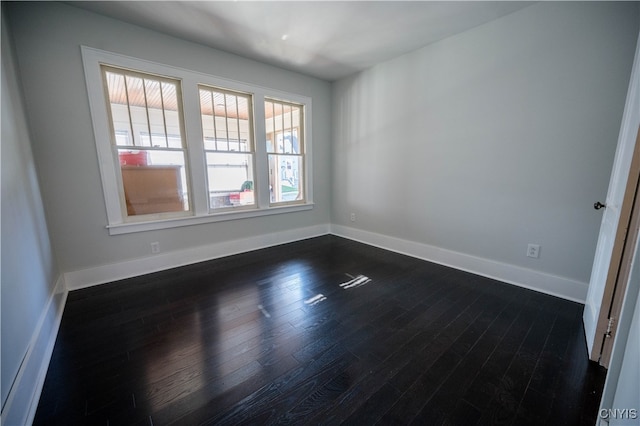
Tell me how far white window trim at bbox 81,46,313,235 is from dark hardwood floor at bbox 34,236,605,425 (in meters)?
0.81

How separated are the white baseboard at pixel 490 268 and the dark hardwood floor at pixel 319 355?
0.14 meters

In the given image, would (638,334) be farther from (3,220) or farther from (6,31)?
(6,31)

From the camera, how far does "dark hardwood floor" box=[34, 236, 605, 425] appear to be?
1.29 metres

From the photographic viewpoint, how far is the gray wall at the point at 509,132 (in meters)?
2.12

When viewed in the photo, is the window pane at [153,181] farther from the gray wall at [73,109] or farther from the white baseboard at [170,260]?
the white baseboard at [170,260]

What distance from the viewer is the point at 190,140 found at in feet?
10.3

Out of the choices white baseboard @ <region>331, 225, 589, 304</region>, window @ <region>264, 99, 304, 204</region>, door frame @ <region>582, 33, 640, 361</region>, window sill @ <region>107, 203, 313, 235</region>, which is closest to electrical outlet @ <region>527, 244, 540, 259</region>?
white baseboard @ <region>331, 225, 589, 304</region>

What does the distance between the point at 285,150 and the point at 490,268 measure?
10.9 ft

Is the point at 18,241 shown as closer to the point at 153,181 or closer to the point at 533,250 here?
the point at 153,181

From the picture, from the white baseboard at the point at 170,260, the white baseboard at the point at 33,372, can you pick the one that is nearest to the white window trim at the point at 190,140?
the white baseboard at the point at 170,260

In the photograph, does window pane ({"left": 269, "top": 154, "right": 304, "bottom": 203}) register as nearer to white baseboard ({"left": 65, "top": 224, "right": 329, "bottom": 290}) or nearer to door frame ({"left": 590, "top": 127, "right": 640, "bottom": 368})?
white baseboard ({"left": 65, "top": 224, "right": 329, "bottom": 290})

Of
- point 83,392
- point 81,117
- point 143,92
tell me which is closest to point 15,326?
point 83,392

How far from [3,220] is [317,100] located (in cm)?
389

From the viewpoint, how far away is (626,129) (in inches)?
70.0
